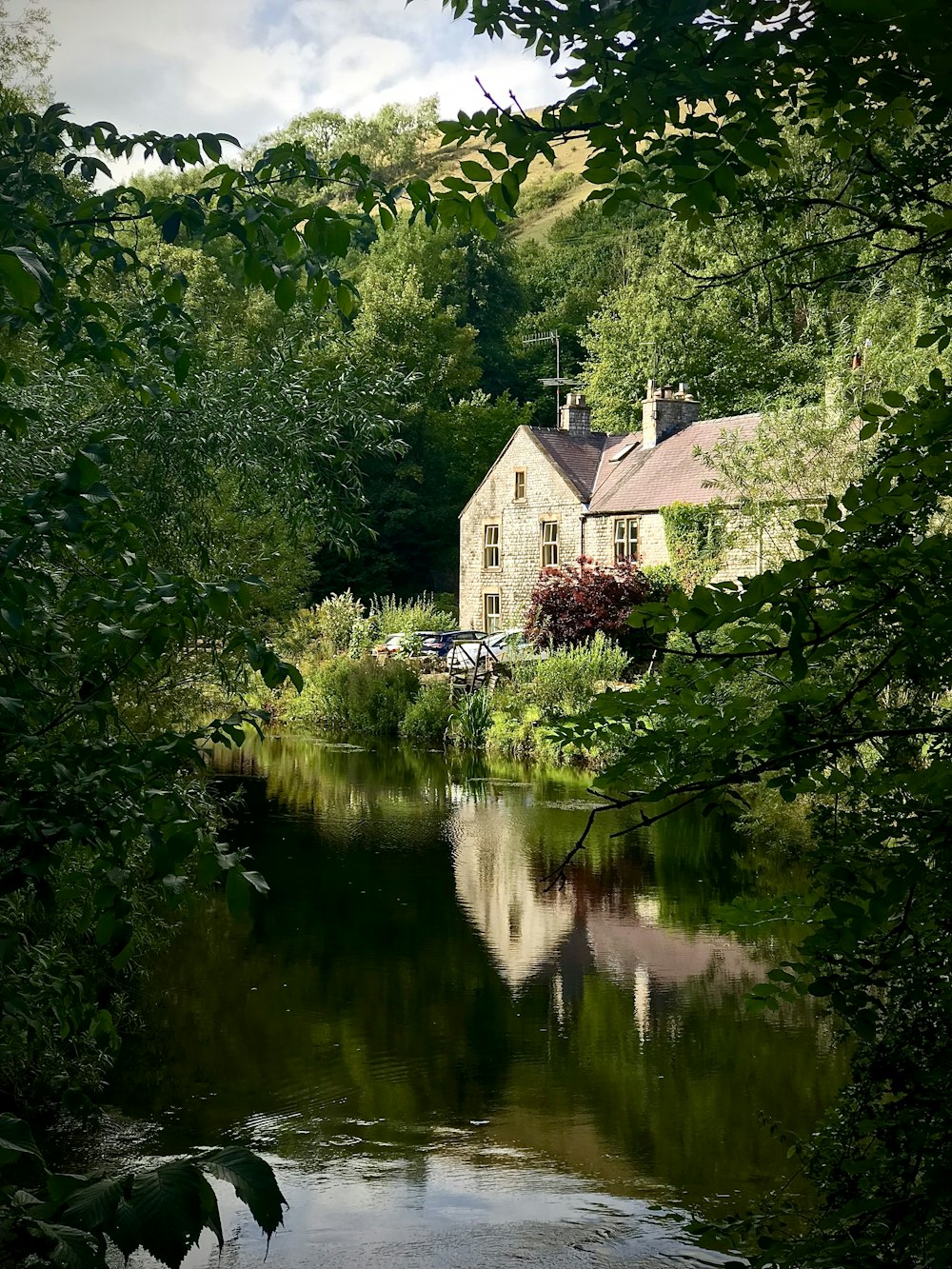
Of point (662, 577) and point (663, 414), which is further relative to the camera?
point (663, 414)

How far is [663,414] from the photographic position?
33344 mm

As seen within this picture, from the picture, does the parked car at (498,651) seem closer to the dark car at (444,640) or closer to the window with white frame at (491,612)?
the dark car at (444,640)

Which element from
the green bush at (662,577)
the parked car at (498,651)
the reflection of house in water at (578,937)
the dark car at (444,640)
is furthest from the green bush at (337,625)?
the reflection of house in water at (578,937)

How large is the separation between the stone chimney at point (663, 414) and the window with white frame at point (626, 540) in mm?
2592

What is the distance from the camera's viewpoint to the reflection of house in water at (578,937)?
1125 centimetres

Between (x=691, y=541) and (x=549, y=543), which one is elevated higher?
(x=549, y=543)

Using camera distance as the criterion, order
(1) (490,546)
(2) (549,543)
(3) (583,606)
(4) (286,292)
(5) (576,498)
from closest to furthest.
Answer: (4) (286,292) < (3) (583,606) < (5) (576,498) < (2) (549,543) < (1) (490,546)

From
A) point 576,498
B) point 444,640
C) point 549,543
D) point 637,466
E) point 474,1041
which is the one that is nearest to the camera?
point 474,1041

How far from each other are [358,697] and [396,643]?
140 inches

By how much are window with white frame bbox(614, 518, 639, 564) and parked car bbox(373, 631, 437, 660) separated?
501 cm

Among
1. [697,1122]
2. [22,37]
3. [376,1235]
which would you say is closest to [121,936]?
[376,1235]

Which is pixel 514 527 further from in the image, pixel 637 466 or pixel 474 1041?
pixel 474 1041

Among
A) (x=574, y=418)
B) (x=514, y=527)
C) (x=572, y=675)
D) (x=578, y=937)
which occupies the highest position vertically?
(x=574, y=418)

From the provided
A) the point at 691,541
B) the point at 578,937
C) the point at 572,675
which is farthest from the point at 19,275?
the point at 691,541
